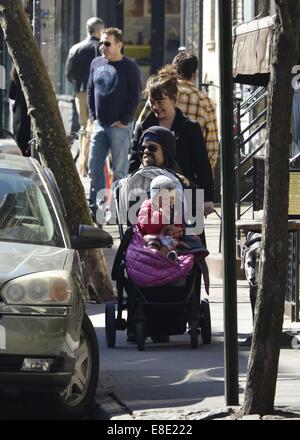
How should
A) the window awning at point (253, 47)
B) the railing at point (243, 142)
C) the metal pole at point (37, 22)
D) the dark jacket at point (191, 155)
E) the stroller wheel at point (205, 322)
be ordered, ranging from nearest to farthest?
the stroller wheel at point (205, 322) → the dark jacket at point (191, 155) → the window awning at point (253, 47) → the railing at point (243, 142) → the metal pole at point (37, 22)

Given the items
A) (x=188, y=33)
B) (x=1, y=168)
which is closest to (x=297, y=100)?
(x=1, y=168)

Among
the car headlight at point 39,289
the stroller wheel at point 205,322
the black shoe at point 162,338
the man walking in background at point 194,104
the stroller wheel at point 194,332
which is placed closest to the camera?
the car headlight at point 39,289

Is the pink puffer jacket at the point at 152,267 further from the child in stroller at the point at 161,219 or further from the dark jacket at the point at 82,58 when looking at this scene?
the dark jacket at the point at 82,58

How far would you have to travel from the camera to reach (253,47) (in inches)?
526

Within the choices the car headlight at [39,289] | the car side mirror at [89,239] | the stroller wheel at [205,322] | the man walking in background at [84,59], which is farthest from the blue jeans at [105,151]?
the car headlight at [39,289]

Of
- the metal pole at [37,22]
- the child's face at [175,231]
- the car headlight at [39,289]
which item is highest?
the metal pole at [37,22]

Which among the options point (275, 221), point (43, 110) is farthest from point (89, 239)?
point (43, 110)

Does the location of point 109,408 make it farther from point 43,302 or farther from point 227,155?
point 227,155

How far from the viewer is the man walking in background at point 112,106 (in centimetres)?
1684

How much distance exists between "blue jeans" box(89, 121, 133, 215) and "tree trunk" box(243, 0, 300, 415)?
8913 mm

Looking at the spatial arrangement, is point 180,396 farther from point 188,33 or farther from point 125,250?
point 188,33

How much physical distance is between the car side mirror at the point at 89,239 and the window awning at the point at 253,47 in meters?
3.92

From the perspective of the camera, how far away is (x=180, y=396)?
29.5 ft

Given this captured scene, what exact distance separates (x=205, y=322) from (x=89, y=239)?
6.35ft
